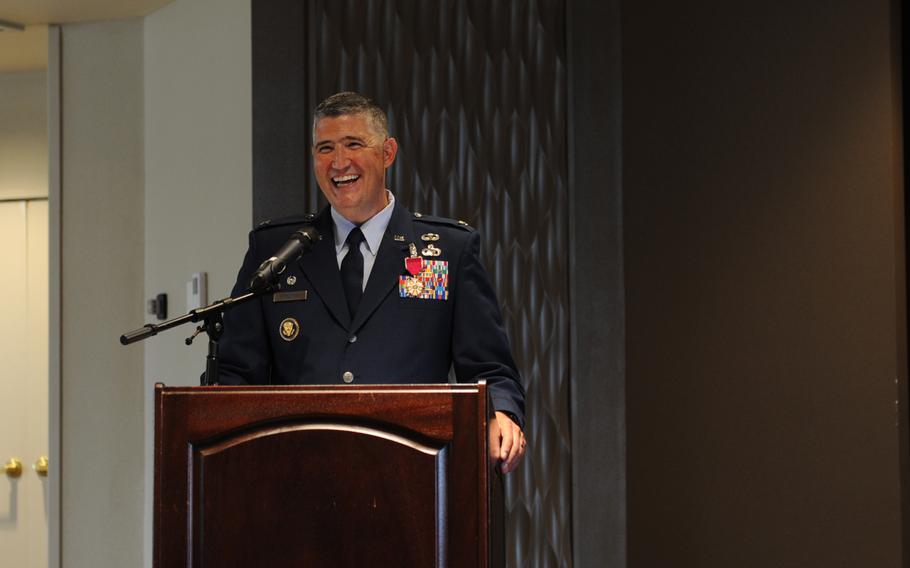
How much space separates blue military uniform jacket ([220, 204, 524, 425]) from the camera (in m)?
1.99

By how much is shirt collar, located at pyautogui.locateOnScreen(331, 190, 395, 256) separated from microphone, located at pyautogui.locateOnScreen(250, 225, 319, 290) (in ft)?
0.92

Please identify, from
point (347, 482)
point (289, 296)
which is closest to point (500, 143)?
point (289, 296)

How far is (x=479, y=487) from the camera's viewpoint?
4.65ft

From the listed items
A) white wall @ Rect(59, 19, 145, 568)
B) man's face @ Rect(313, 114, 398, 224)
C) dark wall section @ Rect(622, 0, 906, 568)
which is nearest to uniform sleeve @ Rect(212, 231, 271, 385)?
man's face @ Rect(313, 114, 398, 224)

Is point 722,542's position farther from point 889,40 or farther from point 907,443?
point 889,40

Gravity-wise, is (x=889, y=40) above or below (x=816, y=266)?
above

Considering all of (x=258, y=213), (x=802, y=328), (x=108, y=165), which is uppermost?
(x=108, y=165)

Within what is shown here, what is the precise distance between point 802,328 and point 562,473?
0.77m

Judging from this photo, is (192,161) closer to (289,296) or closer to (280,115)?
(280,115)

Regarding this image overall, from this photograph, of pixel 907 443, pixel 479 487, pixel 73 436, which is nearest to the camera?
pixel 479 487

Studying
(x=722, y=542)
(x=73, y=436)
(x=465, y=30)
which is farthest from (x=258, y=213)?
(x=722, y=542)

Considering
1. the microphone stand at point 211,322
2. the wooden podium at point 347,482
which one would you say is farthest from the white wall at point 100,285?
the wooden podium at point 347,482

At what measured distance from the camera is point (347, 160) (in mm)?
1997

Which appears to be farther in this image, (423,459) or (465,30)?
(465,30)
